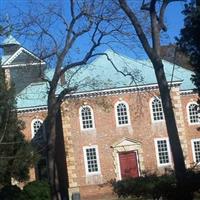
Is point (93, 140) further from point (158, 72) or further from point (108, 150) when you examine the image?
point (158, 72)

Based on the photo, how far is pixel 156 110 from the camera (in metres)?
49.8

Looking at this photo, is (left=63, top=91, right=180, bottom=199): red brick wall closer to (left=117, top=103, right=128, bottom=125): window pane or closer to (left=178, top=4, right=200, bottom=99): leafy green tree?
(left=117, top=103, right=128, bottom=125): window pane

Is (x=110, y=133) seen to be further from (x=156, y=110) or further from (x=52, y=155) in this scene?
→ (x=52, y=155)

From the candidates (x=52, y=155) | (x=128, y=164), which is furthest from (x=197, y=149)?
(x=52, y=155)

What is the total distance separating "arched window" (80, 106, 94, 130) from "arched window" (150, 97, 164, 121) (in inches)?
196

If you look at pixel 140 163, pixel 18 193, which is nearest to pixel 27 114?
pixel 140 163

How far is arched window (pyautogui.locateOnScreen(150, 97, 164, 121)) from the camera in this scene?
4969cm

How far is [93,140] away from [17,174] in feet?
51.6

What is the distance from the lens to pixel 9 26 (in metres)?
17.4

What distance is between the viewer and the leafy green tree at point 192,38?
21.6 metres

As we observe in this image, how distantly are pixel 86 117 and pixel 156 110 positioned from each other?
5702mm

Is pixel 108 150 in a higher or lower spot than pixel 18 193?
higher

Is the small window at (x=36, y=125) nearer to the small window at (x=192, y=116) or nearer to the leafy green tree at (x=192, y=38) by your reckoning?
the small window at (x=192, y=116)

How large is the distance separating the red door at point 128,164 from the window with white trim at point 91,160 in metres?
1.92
